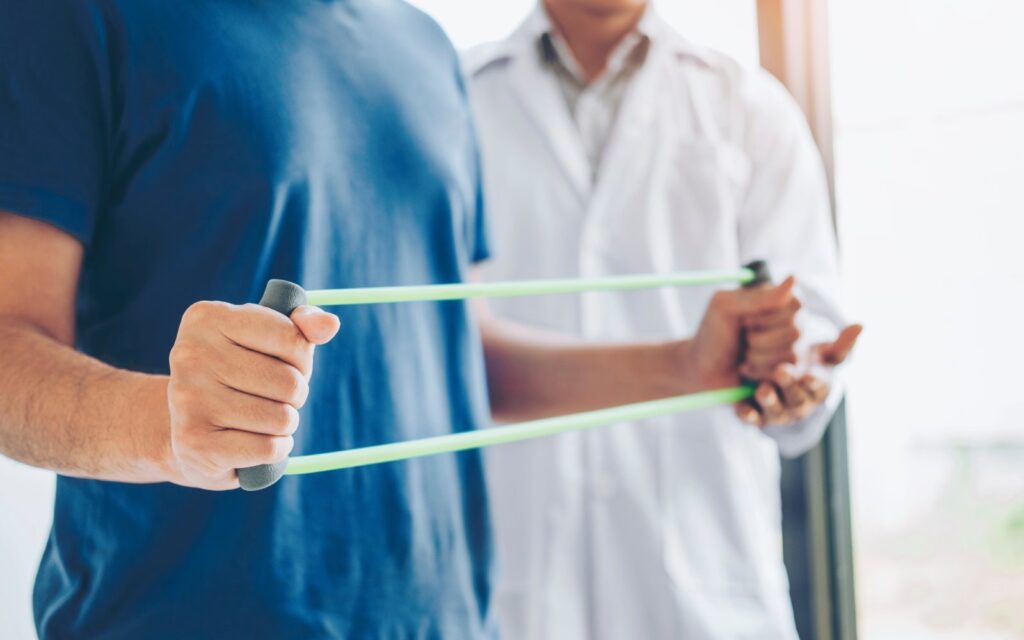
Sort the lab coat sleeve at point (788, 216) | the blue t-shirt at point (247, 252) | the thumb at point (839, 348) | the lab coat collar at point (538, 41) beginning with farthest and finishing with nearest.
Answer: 1. the lab coat collar at point (538, 41)
2. the lab coat sleeve at point (788, 216)
3. the thumb at point (839, 348)
4. the blue t-shirt at point (247, 252)

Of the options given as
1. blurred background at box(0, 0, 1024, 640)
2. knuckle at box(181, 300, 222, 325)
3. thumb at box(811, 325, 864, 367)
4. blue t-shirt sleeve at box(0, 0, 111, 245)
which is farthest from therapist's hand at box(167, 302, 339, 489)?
blurred background at box(0, 0, 1024, 640)

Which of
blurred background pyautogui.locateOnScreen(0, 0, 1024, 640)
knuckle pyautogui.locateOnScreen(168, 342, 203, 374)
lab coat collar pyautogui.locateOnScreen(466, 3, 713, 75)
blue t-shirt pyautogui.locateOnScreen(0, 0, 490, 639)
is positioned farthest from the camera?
blurred background pyautogui.locateOnScreen(0, 0, 1024, 640)

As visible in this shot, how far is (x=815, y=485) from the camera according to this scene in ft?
5.19

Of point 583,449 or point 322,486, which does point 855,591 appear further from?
point 322,486

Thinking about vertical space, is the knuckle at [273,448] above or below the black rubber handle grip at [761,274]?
below

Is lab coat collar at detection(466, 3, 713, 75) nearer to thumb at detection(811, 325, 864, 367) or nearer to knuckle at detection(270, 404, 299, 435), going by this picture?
thumb at detection(811, 325, 864, 367)

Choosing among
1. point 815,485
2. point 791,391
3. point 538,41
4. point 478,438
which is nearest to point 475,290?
point 478,438

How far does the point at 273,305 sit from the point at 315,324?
0.03 m

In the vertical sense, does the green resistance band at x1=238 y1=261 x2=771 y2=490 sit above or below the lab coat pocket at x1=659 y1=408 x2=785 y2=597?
above

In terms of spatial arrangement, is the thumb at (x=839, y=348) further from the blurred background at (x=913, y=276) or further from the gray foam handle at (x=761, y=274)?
the blurred background at (x=913, y=276)

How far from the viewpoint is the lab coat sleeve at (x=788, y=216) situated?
1.17 meters

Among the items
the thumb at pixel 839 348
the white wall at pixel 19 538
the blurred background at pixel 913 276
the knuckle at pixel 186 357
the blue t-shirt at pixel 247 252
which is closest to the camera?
the knuckle at pixel 186 357

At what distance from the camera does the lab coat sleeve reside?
3.85 ft

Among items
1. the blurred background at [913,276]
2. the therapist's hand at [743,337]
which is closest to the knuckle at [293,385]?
the therapist's hand at [743,337]
